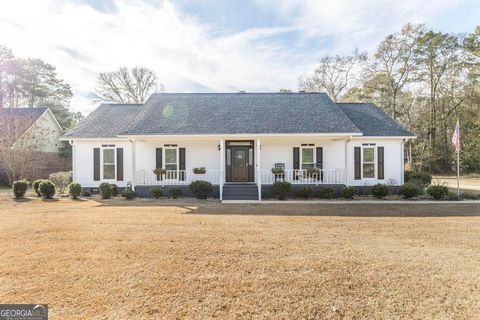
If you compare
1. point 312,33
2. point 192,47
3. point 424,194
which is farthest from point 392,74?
point 192,47

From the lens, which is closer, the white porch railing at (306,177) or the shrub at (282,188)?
the shrub at (282,188)

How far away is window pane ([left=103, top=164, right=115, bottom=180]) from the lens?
14.8m

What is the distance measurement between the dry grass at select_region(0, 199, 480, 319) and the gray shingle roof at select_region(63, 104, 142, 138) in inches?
300

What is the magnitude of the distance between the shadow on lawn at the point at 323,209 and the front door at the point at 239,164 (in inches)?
134

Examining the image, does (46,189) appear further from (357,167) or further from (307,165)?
(357,167)

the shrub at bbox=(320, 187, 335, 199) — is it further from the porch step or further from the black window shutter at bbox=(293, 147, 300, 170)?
the porch step

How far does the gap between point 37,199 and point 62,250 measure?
10044 millimetres

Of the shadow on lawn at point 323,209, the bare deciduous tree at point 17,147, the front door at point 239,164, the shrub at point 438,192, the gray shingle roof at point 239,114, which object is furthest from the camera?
the bare deciduous tree at point 17,147

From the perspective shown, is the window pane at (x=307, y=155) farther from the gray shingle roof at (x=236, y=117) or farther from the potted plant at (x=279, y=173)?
the potted plant at (x=279, y=173)

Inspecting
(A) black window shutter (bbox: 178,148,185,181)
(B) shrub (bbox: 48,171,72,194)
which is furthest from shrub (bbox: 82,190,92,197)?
(A) black window shutter (bbox: 178,148,185,181)

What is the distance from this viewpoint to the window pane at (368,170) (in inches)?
578

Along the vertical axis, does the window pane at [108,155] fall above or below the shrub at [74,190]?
above

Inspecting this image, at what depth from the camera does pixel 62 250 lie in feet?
17.6

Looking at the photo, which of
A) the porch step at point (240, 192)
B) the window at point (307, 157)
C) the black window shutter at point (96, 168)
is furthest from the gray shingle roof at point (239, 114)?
the black window shutter at point (96, 168)
